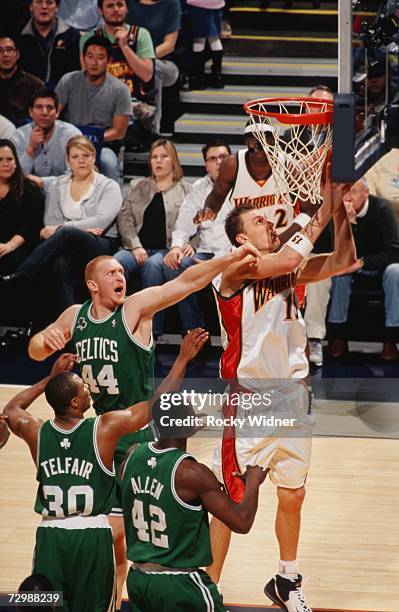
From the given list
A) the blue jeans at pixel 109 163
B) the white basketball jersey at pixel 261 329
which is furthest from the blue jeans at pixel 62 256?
the white basketball jersey at pixel 261 329

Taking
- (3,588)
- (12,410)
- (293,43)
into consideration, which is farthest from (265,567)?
(293,43)

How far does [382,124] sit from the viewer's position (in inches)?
243

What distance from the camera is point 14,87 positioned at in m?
11.3

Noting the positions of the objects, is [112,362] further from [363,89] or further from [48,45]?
[48,45]

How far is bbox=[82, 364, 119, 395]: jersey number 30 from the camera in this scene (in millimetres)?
6031

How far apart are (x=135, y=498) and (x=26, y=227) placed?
5.48 metres

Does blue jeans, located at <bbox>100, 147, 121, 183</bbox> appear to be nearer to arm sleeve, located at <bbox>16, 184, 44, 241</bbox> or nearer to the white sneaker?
arm sleeve, located at <bbox>16, 184, 44, 241</bbox>

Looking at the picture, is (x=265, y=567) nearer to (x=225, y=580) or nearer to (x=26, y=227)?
(x=225, y=580)

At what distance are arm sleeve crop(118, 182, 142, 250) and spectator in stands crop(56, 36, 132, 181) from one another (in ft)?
1.87

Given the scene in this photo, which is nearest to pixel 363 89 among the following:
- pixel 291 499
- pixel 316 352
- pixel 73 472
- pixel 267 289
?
pixel 267 289

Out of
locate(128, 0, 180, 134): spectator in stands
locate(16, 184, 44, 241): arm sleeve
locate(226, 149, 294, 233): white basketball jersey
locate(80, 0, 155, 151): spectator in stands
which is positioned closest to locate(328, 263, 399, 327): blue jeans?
locate(226, 149, 294, 233): white basketball jersey

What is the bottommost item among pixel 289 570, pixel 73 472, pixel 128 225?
pixel 289 570

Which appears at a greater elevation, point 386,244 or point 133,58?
point 133,58

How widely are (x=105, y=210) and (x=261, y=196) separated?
276cm
